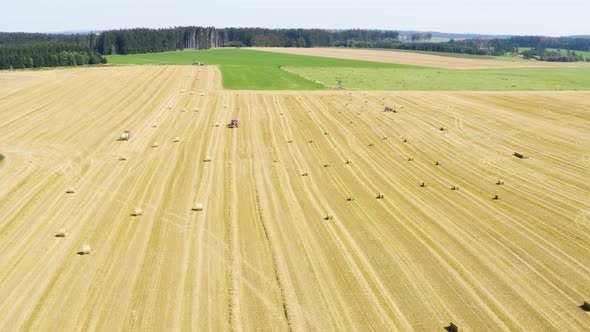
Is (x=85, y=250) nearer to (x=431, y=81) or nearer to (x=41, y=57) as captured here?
(x=431, y=81)

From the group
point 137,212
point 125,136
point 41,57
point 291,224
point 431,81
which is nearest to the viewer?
point 291,224

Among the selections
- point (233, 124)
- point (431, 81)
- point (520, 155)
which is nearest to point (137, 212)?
point (233, 124)

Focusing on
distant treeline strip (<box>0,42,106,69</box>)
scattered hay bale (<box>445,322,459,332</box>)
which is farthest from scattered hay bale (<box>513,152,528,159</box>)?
distant treeline strip (<box>0,42,106,69</box>)

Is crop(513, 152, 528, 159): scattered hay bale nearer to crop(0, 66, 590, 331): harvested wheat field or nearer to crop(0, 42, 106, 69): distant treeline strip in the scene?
crop(0, 66, 590, 331): harvested wheat field

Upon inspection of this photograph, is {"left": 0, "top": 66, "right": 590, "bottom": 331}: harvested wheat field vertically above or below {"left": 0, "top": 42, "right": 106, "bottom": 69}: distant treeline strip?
below

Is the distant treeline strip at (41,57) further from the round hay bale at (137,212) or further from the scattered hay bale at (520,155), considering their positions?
the scattered hay bale at (520,155)

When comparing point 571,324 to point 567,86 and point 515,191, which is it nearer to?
point 515,191
